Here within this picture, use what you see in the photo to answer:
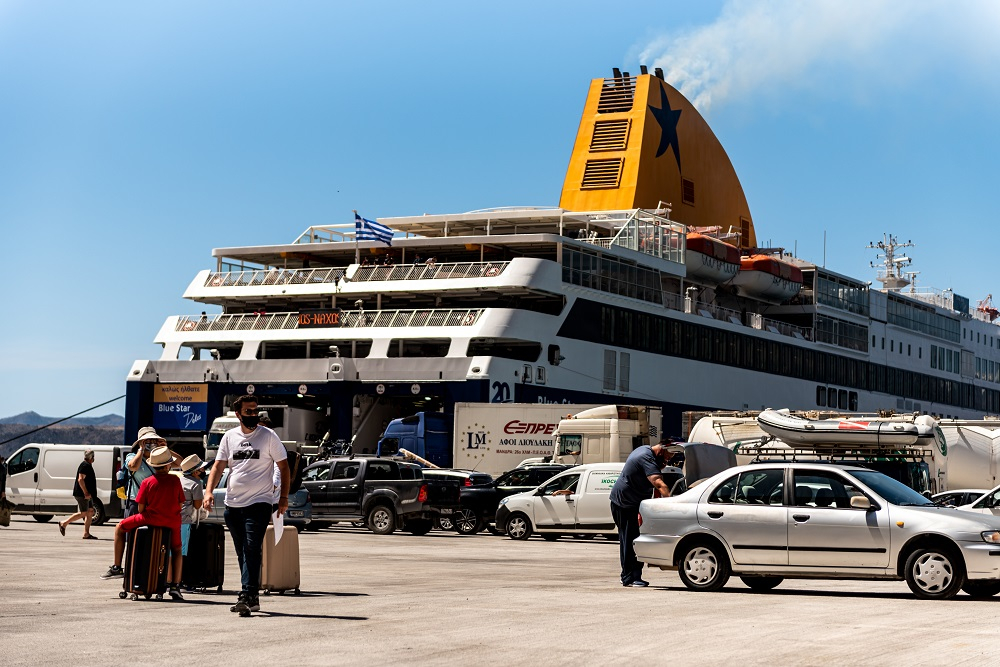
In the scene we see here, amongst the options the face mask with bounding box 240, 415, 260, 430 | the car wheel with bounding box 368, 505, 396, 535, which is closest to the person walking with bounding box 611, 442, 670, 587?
the face mask with bounding box 240, 415, 260, 430

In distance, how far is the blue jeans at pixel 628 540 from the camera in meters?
16.0

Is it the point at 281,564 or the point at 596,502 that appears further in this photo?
the point at 596,502

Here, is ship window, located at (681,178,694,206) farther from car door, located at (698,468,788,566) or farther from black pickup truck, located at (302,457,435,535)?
car door, located at (698,468,788,566)

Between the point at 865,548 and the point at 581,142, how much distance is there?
182 feet

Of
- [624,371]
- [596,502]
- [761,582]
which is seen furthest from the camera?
[624,371]

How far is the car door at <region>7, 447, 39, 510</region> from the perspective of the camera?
105ft

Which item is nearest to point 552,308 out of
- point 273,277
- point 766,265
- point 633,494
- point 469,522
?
point 273,277

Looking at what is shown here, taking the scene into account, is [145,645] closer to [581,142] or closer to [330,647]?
[330,647]

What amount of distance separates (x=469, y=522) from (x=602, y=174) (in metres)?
38.2

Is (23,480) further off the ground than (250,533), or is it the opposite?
(23,480)

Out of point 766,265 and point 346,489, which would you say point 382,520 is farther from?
point 766,265

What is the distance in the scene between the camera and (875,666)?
9.12m

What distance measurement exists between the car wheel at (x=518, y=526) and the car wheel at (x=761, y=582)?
41.0 feet

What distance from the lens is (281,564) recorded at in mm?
13883
